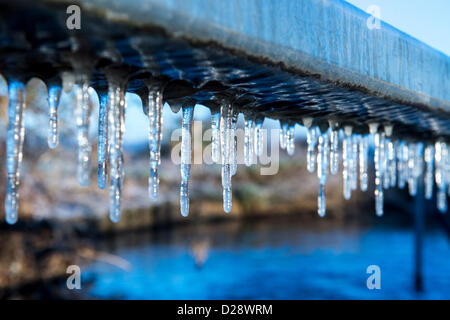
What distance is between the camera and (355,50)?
1.13 m

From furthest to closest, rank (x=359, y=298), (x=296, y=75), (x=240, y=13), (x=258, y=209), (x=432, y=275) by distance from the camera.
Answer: (x=258, y=209), (x=432, y=275), (x=359, y=298), (x=296, y=75), (x=240, y=13)

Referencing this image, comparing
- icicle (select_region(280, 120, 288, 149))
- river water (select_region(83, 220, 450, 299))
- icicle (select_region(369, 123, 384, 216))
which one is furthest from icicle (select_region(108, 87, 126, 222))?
river water (select_region(83, 220, 450, 299))

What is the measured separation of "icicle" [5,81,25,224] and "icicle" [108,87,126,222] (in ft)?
0.66

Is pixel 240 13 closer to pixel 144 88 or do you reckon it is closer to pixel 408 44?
pixel 144 88

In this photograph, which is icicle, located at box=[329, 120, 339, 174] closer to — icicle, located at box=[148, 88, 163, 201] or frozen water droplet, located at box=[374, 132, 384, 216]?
frozen water droplet, located at box=[374, 132, 384, 216]

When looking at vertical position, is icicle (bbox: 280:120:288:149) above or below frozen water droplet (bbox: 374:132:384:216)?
above

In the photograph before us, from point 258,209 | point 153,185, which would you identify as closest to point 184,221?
point 258,209

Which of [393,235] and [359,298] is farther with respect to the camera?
[393,235]

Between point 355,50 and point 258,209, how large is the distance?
1871 cm

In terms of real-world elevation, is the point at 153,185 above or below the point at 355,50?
below

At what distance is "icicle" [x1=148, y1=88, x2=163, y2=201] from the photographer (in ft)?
3.93

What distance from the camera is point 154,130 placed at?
4.38ft

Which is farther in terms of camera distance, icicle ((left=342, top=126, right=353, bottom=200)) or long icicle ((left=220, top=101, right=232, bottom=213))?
icicle ((left=342, top=126, right=353, bottom=200))

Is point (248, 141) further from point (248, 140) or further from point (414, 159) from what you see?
point (414, 159)
